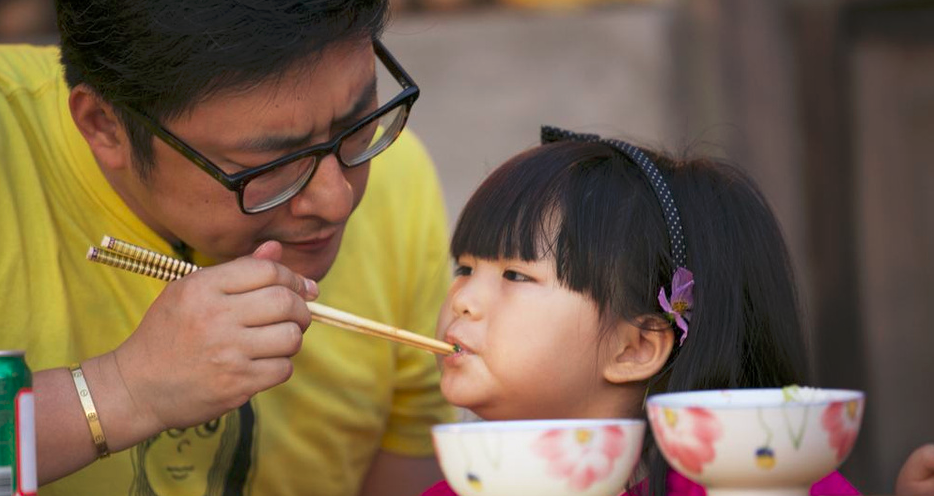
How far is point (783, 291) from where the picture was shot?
1835 millimetres

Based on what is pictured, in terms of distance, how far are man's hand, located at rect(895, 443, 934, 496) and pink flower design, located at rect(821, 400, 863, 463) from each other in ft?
1.24

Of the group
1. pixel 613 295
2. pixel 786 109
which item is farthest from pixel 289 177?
pixel 786 109

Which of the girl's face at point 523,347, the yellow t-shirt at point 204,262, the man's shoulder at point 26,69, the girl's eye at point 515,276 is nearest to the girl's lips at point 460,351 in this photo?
the girl's face at point 523,347

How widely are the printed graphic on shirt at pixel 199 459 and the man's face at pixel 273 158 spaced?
12.5 inches

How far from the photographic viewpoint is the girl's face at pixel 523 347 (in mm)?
1748

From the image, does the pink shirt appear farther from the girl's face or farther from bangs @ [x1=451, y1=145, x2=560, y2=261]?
bangs @ [x1=451, y1=145, x2=560, y2=261]

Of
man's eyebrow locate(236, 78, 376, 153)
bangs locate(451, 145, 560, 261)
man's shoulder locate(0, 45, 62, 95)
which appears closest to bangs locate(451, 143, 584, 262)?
bangs locate(451, 145, 560, 261)

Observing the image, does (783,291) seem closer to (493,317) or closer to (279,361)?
(493,317)

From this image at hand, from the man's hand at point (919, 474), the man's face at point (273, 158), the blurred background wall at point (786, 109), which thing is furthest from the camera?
the blurred background wall at point (786, 109)

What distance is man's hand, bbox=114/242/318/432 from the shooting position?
1593 mm

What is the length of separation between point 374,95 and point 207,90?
9.6 inches

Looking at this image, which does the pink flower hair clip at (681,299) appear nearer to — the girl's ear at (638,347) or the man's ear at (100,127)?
the girl's ear at (638,347)

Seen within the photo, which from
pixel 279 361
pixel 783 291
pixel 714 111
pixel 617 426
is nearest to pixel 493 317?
pixel 279 361

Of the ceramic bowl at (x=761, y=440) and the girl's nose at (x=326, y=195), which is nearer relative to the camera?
the ceramic bowl at (x=761, y=440)
